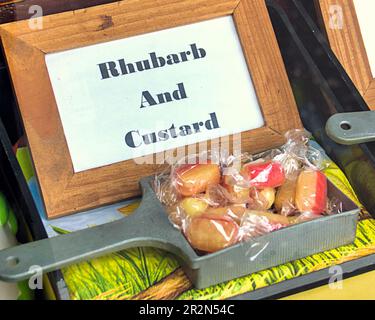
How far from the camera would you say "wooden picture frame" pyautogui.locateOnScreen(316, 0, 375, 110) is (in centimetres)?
110

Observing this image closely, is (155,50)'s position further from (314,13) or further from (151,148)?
(314,13)

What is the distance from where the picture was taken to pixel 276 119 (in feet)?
3.37

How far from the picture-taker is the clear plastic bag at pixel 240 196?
0.83 meters

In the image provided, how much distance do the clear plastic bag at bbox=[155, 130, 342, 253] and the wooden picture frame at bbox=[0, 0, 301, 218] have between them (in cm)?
7

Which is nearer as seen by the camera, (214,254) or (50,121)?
(214,254)

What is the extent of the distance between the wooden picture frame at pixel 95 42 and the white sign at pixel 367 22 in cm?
18

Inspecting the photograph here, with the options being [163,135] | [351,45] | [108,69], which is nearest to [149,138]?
[163,135]

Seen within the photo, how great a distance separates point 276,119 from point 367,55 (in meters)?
0.22

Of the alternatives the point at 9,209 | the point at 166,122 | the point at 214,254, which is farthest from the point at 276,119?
the point at 9,209

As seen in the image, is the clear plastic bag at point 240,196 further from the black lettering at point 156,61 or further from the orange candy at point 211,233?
the black lettering at point 156,61

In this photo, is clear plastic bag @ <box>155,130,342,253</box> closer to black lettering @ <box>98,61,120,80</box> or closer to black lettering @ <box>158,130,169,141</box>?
black lettering @ <box>158,130,169,141</box>

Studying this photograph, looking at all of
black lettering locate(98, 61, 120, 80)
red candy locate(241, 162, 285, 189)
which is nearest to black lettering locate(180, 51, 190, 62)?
black lettering locate(98, 61, 120, 80)

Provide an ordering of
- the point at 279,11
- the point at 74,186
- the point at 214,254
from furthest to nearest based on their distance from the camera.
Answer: the point at 279,11 < the point at 74,186 < the point at 214,254
